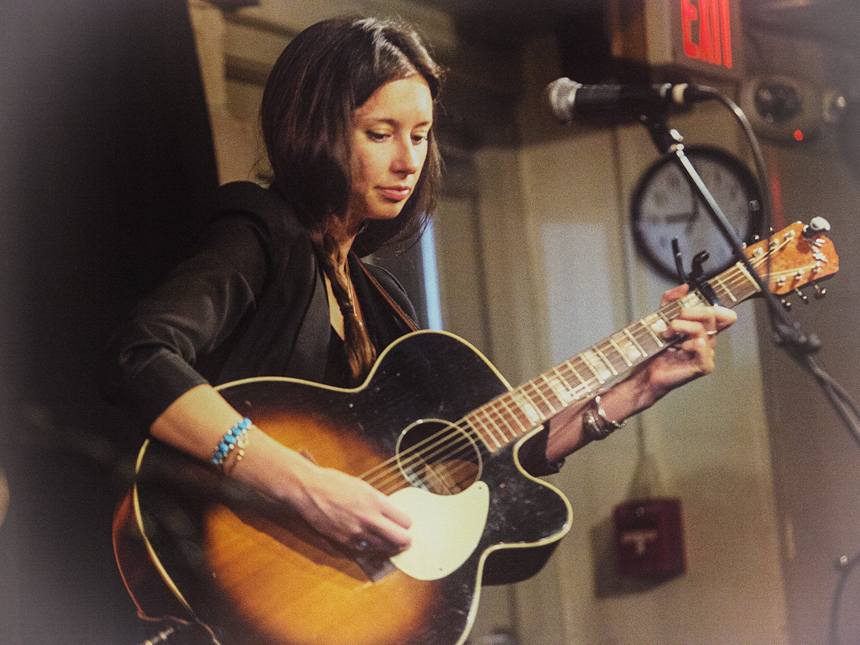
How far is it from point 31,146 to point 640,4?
47.5 inches

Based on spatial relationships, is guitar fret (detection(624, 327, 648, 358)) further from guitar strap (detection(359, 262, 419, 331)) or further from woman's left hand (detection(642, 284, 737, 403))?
guitar strap (detection(359, 262, 419, 331))

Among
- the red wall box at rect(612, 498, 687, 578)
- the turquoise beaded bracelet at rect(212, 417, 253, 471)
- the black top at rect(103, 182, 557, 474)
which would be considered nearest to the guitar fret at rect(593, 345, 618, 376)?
the black top at rect(103, 182, 557, 474)

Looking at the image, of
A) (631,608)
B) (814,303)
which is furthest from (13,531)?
(814,303)

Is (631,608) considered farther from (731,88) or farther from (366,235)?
(731,88)

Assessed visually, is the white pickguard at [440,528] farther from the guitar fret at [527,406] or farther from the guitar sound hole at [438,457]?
the guitar fret at [527,406]

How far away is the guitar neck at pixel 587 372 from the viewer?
1.23m

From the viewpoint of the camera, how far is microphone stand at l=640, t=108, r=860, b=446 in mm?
1136

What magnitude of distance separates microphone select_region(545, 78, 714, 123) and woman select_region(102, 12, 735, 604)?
8.6 inches

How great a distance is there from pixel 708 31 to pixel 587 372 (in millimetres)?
881

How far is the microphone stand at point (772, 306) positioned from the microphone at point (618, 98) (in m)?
0.02

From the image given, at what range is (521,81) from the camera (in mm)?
1658

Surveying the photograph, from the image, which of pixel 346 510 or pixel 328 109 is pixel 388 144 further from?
pixel 346 510

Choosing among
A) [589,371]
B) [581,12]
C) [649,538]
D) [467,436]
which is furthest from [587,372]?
[581,12]

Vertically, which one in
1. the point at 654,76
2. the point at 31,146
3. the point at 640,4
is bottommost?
the point at 31,146
